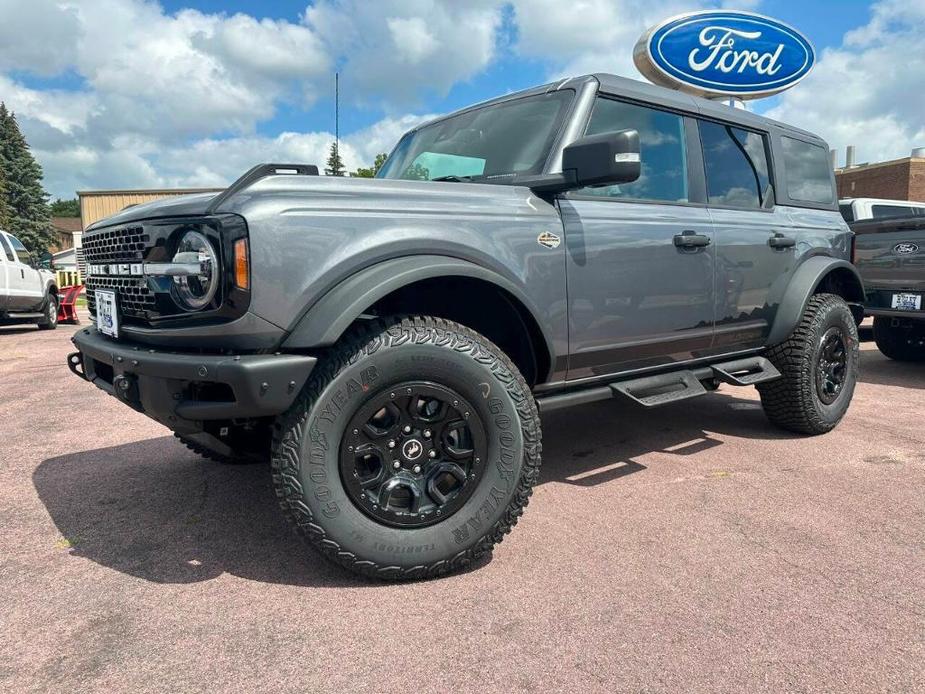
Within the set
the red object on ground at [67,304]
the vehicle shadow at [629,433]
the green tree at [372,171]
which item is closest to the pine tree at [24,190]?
the green tree at [372,171]

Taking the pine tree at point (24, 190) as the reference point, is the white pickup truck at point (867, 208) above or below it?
below

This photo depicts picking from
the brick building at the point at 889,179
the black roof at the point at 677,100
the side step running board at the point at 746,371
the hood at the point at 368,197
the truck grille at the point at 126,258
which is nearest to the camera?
the hood at the point at 368,197

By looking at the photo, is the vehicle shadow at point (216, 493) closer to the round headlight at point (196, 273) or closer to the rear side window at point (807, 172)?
the round headlight at point (196, 273)

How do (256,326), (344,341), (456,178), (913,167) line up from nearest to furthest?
(256,326) → (344,341) → (456,178) → (913,167)

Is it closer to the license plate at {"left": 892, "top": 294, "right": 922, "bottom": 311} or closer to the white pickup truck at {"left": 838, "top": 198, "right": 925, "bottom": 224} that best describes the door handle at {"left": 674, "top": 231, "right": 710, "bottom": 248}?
A: the license plate at {"left": 892, "top": 294, "right": 922, "bottom": 311}

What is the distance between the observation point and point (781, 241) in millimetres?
3945

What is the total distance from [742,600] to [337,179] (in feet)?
6.50

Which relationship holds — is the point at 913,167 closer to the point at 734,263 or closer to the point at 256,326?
the point at 734,263

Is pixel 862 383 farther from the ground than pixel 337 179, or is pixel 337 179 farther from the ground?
pixel 337 179

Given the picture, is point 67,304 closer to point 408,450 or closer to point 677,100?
point 677,100

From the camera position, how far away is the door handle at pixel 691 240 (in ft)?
10.7

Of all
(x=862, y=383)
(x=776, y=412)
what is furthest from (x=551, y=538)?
(x=862, y=383)

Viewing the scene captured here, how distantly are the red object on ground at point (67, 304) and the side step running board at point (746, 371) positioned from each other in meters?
14.0

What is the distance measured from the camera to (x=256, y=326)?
2121 millimetres
